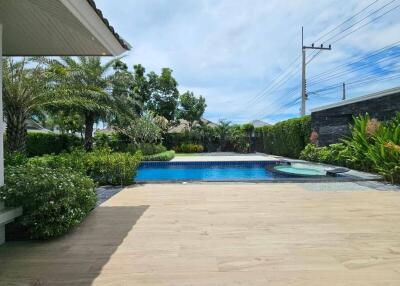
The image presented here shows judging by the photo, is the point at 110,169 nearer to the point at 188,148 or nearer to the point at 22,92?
the point at 22,92

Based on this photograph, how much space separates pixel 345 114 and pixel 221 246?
507 inches

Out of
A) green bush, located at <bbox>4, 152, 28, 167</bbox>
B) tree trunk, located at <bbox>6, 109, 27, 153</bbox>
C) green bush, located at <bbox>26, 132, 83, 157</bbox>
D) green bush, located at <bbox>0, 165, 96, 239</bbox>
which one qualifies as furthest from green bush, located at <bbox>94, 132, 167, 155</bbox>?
green bush, located at <bbox>0, 165, 96, 239</bbox>

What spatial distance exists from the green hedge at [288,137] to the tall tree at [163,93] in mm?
9890

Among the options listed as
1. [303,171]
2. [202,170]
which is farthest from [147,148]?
[303,171]

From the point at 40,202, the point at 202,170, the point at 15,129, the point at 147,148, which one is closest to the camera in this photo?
the point at 40,202

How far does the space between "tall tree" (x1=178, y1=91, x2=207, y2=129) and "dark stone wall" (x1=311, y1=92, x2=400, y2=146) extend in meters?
15.8

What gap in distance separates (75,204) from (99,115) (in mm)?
16155

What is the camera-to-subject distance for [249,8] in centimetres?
1217

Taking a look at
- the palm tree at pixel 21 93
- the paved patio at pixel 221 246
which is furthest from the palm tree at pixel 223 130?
the paved patio at pixel 221 246

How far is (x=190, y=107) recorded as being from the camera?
3175 cm

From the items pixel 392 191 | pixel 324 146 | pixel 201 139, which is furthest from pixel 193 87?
pixel 392 191

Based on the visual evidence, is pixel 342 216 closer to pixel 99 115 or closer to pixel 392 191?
pixel 392 191

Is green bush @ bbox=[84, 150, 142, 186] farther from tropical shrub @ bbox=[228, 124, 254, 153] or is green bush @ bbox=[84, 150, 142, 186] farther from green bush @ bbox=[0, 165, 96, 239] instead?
tropical shrub @ bbox=[228, 124, 254, 153]

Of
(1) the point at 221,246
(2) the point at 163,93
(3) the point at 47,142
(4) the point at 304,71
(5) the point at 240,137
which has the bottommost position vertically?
(1) the point at 221,246
